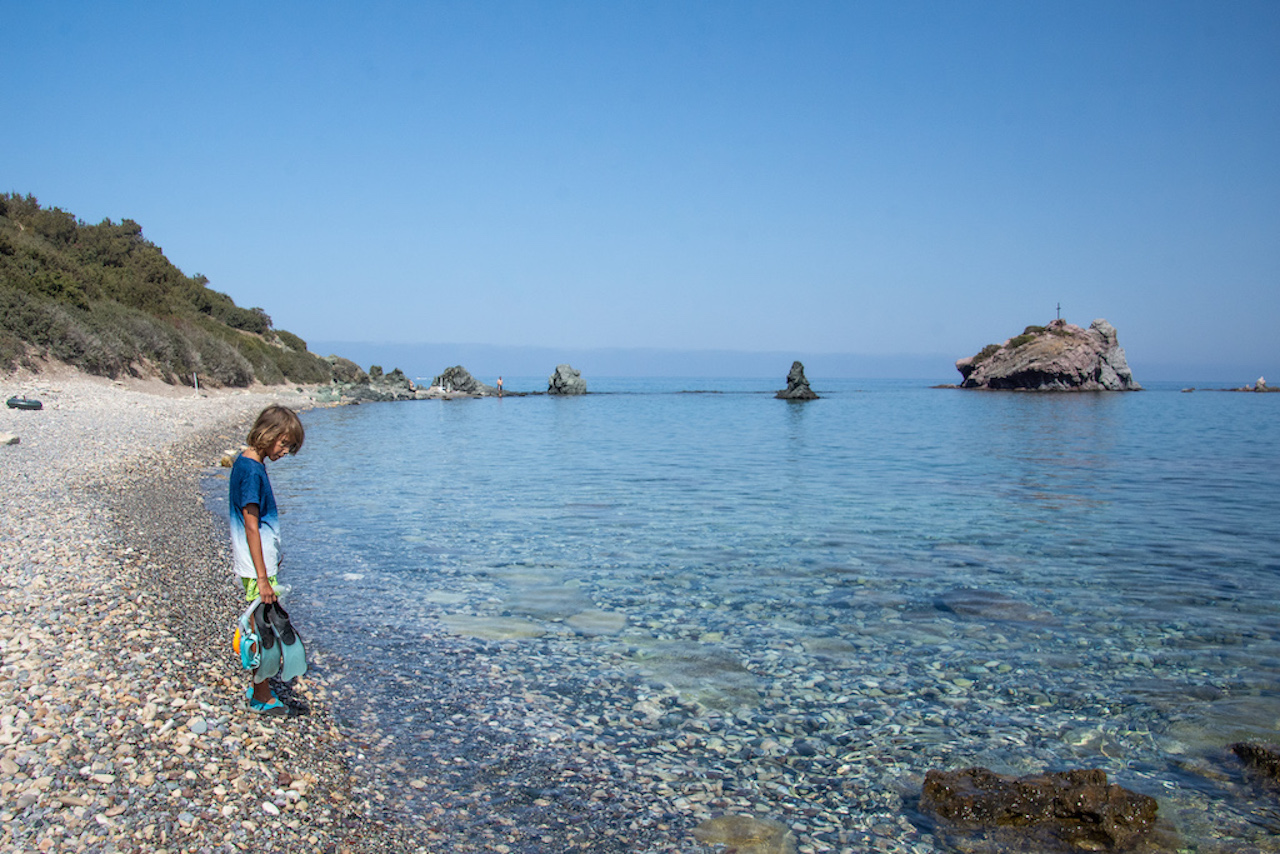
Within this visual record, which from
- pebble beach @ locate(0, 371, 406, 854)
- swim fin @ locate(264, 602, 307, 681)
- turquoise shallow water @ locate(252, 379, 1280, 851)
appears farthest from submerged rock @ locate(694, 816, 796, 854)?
swim fin @ locate(264, 602, 307, 681)

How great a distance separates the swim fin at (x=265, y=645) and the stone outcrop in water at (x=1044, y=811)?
4.49 m

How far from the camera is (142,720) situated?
529 centimetres

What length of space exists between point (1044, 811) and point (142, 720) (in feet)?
19.1

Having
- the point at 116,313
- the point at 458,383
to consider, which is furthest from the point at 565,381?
the point at 116,313

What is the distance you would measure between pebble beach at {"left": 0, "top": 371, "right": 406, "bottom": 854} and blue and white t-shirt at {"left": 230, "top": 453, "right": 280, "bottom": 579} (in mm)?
1116

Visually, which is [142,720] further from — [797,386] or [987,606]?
[797,386]

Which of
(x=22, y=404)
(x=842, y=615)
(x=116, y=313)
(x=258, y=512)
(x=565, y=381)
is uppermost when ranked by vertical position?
(x=116, y=313)

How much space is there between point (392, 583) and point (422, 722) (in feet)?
15.7

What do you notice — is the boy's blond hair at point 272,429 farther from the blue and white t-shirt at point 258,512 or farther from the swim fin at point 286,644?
the swim fin at point 286,644

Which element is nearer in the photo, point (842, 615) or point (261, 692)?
point (261, 692)

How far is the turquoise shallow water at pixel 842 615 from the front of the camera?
6.04 meters

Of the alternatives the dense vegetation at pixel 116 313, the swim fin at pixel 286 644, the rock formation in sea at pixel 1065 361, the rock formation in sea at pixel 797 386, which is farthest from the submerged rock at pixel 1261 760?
the rock formation in sea at pixel 1065 361

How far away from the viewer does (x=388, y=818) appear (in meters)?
4.88

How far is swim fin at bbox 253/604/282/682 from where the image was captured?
5.51 meters
